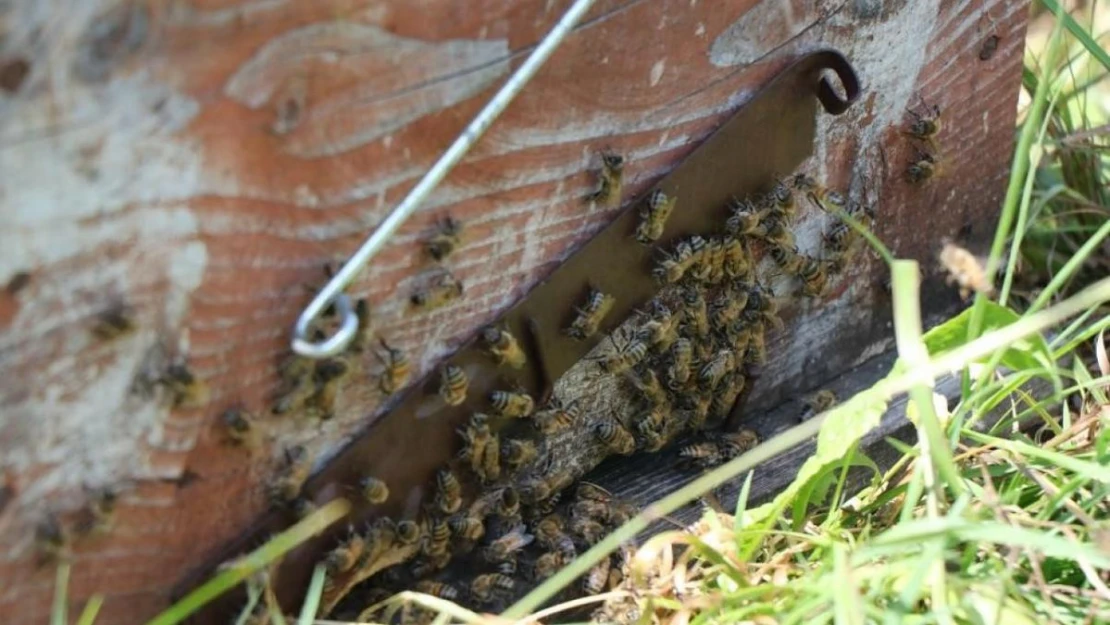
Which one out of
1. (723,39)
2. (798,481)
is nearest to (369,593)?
(798,481)

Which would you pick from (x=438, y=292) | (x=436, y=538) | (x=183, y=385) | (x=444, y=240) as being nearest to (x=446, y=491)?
(x=436, y=538)

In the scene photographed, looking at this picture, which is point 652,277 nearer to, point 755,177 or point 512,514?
point 755,177

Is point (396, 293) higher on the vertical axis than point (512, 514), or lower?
higher

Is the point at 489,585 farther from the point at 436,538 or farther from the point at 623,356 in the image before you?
the point at 623,356

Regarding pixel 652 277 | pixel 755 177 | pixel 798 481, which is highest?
pixel 755 177

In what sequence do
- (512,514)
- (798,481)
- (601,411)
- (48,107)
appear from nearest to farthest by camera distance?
1. (48,107)
2. (798,481)
3. (512,514)
4. (601,411)

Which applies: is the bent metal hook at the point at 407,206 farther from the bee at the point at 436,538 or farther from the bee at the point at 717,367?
the bee at the point at 717,367
